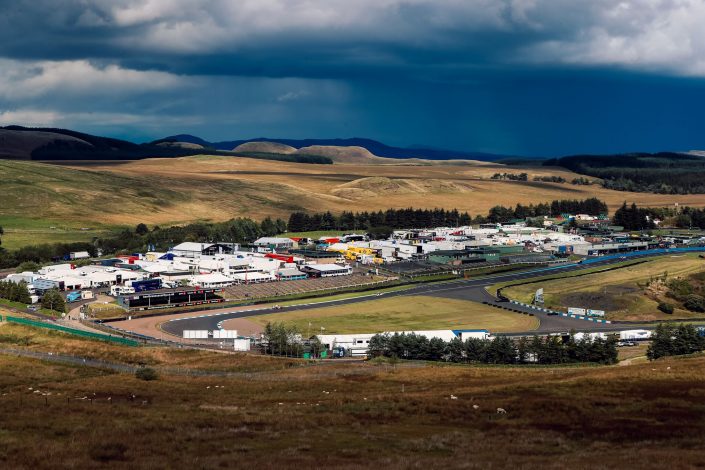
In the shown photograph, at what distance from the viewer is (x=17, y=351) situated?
185ft

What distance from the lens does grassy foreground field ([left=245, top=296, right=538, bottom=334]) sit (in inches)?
3123

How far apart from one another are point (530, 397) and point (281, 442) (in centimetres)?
1570

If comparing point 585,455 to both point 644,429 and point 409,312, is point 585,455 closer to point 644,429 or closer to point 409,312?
point 644,429

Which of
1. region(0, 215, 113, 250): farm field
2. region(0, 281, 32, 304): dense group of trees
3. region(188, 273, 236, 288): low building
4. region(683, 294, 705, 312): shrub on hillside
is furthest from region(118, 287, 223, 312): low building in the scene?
region(683, 294, 705, 312): shrub on hillside

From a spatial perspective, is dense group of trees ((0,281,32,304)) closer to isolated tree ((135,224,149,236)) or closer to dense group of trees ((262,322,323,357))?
dense group of trees ((262,322,323,357))

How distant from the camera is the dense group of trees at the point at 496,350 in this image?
64625 mm

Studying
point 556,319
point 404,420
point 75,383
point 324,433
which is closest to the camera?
point 324,433

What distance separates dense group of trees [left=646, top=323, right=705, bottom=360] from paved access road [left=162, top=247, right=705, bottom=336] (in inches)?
478

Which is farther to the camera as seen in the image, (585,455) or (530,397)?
(530,397)

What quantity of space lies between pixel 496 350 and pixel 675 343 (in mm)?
15379

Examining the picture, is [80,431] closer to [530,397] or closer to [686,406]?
[530,397]

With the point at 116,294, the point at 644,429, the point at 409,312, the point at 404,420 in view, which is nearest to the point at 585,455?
the point at 644,429

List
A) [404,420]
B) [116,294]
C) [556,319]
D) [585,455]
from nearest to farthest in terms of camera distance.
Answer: [585,455] → [404,420] → [556,319] → [116,294]

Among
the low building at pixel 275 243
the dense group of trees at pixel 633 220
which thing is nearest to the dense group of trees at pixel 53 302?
the low building at pixel 275 243
